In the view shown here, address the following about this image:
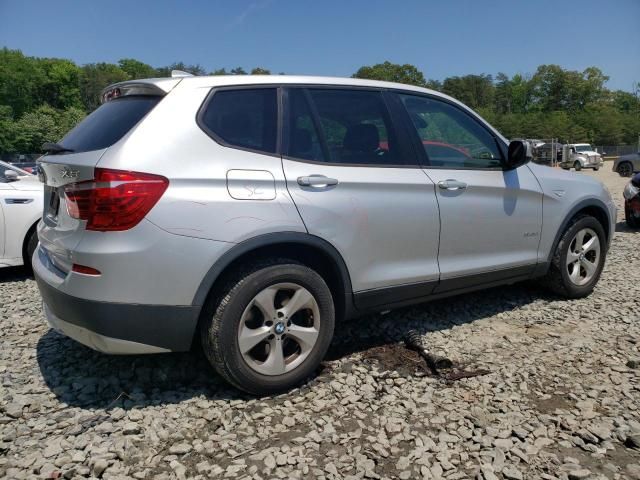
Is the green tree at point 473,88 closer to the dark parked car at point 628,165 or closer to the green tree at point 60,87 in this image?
the green tree at point 60,87

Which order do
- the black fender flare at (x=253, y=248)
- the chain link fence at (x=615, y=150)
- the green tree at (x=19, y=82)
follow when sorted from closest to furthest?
the black fender flare at (x=253, y=248) < the chain link fence at (x=615, y=150) < the green tree at (x=19, y=82)

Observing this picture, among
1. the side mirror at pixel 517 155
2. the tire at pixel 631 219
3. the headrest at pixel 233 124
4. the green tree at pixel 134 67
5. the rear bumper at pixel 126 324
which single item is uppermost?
the green tree at pixel 134 67

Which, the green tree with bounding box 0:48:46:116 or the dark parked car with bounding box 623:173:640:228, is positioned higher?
the green tree with bounding box 0:48:46:116

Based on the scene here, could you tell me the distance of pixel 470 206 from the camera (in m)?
3.58

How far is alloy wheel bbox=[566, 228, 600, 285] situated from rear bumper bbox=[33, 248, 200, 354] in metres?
3.48

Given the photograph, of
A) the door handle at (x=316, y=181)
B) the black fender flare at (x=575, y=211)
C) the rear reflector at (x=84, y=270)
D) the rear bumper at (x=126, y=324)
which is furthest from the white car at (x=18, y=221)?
the black fender flare at (x=575, y=211)

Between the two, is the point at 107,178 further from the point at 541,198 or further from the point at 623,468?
the point at 541,198

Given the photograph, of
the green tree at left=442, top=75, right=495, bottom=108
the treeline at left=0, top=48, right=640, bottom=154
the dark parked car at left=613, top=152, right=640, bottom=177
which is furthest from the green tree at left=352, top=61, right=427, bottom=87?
the dark parked car at left=613, top=152, right=640, bottom=177

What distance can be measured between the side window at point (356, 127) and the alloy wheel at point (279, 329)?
87 cm

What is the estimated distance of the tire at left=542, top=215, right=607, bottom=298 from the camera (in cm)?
438

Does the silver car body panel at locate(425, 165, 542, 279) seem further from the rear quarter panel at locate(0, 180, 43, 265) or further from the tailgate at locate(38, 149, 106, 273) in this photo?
the rear quarter panel at locate(0, 180, 43, 265)

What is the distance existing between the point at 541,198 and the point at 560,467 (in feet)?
7.85

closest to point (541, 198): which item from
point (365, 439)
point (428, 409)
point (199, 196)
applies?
point (428, 409)

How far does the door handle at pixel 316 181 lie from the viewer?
282 centimetres
